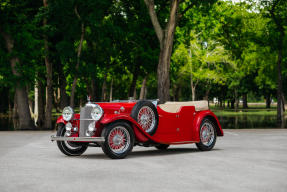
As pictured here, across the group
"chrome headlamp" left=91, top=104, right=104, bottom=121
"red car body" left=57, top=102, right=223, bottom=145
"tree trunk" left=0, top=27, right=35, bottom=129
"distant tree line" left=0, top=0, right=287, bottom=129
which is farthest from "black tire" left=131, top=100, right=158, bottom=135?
"tree trunk" left=0, top=27, right=35, bottom=129

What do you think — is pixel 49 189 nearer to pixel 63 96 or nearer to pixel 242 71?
pixel 63 96

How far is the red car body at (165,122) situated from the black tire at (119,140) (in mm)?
141

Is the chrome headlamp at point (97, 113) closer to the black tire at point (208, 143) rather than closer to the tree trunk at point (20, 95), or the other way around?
the black tire at point (208, 143)

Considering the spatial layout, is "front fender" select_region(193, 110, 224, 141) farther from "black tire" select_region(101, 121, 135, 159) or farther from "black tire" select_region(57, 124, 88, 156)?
"black tire" select_region(57, 124, 88, 156)

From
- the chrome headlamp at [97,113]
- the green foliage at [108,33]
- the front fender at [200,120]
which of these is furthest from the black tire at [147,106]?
the green foliage at [108,33]

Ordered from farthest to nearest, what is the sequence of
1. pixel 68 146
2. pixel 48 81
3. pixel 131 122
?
pixel 48 81 < pixel 68 146 < pixel 131 122

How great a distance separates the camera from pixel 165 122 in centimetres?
1144

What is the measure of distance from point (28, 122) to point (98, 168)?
16.7 meters

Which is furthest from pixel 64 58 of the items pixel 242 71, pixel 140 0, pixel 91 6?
pixel 242 71

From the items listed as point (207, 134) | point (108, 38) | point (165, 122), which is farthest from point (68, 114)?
point (108, 38)

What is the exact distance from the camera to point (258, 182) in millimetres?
7094

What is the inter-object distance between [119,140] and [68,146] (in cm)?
153

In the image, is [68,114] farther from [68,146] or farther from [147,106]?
[147,106]

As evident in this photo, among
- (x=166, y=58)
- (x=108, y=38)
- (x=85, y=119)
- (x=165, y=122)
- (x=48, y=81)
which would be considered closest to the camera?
(x=85, y=119)
